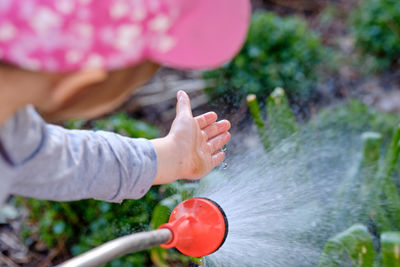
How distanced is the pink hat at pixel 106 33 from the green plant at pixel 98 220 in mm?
947

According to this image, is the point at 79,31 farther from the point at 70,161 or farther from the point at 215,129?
the point at 215,129

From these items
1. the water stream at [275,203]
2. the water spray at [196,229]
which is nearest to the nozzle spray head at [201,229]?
the water spray at [196,229]

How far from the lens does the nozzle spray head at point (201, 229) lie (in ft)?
3.63

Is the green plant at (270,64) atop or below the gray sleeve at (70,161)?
below

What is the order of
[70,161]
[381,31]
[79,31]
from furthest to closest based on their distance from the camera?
[381,31] < [70,161] < [79,31]

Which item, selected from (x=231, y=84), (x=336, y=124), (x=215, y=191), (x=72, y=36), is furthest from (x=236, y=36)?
(x=231, y=84)

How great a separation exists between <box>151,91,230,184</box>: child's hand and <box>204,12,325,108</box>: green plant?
1.32 m

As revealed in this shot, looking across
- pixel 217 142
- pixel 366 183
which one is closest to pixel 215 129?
pixel 217 142

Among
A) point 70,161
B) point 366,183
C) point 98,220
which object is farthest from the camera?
point 98,220

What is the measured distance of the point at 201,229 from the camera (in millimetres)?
1122

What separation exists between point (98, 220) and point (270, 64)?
125 cm

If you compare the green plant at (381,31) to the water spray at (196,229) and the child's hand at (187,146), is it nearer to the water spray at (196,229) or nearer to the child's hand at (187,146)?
the child's hand at (187,146)

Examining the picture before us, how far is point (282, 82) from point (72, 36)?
2.07 metres

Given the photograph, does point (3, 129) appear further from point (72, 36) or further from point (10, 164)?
point (72, 36)
